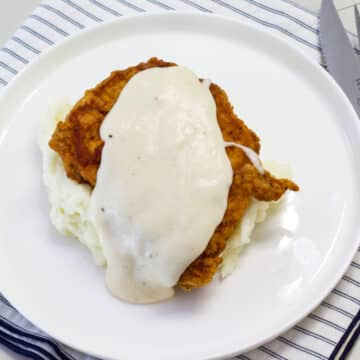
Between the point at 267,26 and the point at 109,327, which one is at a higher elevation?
the point at 267,26

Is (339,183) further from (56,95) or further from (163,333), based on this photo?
(56,95)

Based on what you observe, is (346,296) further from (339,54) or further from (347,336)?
(339,54)

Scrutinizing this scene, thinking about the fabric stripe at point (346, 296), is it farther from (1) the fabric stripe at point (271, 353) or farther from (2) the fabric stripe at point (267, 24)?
(2) the fabric stripe at point (267, 24)

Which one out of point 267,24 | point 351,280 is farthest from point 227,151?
point 267,24

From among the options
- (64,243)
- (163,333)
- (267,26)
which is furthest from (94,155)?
(267,26)

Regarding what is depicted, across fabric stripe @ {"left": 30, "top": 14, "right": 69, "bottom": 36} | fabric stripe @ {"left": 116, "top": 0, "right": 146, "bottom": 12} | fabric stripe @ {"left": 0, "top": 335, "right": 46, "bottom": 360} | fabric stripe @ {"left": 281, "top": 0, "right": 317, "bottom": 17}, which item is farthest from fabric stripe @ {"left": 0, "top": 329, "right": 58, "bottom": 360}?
fabric stripe @ {"left": 281, "top": 0, "right": 317, "bottom": 17}

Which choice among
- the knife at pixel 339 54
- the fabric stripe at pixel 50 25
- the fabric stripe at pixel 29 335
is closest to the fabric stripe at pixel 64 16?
the fabric stripe at pixel 50 25

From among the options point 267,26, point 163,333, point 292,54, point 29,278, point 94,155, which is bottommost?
point 163,333
